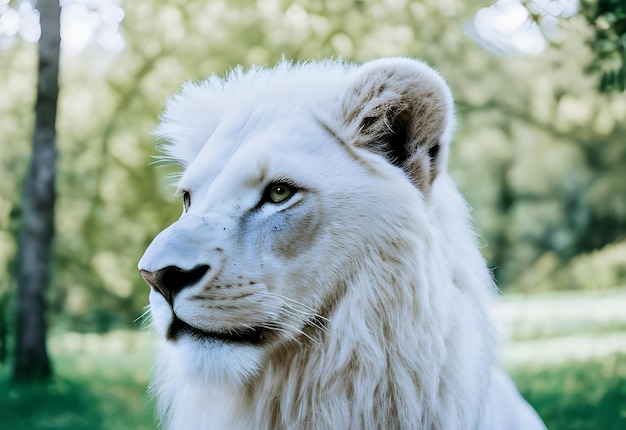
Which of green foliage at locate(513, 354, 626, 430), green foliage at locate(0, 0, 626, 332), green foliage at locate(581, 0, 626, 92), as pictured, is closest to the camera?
green foliage at locate(581, 0, 626, 92)

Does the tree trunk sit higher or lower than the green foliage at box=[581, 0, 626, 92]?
lower

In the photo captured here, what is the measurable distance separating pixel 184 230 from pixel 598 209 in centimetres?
642

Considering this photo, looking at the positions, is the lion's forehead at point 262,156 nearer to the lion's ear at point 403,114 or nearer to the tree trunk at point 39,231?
the lion's ear at point 403,114

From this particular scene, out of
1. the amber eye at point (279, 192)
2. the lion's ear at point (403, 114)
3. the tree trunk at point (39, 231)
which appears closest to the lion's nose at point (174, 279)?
the amber eye at point (279, 192)

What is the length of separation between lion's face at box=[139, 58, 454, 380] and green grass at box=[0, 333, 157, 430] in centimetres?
291

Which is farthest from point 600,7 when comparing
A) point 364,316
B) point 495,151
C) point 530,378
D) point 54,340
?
point 54,340

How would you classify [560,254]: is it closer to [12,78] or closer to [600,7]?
[600,7]

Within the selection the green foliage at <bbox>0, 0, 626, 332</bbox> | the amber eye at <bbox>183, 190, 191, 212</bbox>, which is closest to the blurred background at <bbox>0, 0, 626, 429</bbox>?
the green foliage at <bbox>0, 0, 626, 332</bbox>

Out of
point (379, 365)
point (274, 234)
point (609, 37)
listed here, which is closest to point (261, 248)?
point (274, 234)

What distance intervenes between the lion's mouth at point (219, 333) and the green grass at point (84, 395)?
2.90 m

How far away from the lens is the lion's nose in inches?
53.3

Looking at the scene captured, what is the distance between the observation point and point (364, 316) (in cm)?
145

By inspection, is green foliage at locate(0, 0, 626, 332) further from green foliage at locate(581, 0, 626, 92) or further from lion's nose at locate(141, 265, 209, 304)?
lion's nose at locate(141, 265, 209, 304)

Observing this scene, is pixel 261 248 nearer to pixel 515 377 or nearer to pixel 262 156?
pixel 262 156
